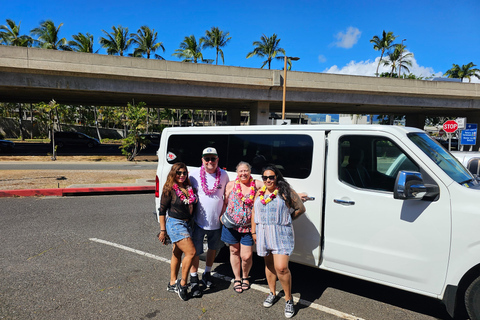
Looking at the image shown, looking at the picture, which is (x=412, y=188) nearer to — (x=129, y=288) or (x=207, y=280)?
(x=207, y=280)

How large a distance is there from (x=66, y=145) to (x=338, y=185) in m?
32.2

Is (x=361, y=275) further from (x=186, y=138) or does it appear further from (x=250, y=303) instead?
(x=186, y=138)

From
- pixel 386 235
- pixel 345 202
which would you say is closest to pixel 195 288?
pixel 345 202

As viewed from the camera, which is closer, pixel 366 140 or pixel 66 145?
pixel 366 140

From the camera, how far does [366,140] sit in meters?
3.43

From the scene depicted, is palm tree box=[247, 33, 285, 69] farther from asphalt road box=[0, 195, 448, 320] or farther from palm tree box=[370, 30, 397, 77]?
asphalt road box=[0, 195, 448, 320]

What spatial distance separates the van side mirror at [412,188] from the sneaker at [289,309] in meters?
1.62

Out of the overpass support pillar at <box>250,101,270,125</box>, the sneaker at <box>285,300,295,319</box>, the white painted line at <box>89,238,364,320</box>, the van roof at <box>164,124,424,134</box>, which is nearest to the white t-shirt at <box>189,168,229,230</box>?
the van roof at <box>164,124,424,134</box>

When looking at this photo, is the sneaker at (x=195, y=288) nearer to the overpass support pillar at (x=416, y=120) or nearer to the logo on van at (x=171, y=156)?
the logo on van at (x=171, y=156)

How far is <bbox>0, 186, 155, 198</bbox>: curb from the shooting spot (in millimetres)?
9180

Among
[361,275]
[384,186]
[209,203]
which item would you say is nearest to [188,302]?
[209,203]

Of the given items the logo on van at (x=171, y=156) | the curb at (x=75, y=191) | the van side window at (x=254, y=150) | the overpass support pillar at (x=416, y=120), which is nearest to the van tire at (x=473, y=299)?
the van side window at (x=254, y=150)

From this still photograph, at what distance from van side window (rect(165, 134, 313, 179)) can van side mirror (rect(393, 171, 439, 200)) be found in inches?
39.7

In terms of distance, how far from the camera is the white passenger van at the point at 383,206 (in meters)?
2.85
